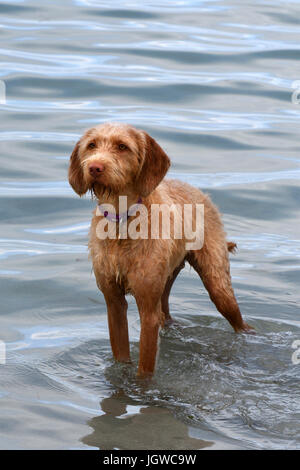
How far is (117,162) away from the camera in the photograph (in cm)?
620

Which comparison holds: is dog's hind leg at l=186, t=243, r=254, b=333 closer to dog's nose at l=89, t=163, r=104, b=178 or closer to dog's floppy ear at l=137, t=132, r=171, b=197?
dog's floppy ear at l=137, t=132, r=171, b=197

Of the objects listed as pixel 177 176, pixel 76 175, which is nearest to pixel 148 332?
pixel 76 175

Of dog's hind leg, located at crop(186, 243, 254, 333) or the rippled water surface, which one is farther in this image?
dog's hind leg, located at crop(186, 243, 254, 333)

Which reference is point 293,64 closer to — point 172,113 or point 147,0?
point 172,113

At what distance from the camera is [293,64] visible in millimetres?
18391

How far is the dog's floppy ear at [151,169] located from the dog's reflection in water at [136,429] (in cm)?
154

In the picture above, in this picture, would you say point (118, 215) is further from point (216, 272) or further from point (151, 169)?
point (216, 272)

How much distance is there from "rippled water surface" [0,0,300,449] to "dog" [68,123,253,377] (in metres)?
0.51

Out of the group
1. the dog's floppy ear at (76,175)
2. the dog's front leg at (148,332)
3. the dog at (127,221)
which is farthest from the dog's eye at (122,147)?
the dog's front leg at (148,332)

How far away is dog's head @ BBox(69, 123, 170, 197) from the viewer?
6.10 meters

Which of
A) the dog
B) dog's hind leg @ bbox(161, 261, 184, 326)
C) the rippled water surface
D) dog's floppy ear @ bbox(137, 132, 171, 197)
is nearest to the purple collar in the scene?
the dog

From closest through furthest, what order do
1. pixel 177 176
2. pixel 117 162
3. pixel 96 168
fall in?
pixel 96 168
pixel 117 162
pixel 177 176

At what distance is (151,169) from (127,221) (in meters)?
0.40

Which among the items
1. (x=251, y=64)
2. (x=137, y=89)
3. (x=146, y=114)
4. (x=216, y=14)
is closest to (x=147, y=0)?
(x=216, y=14)
